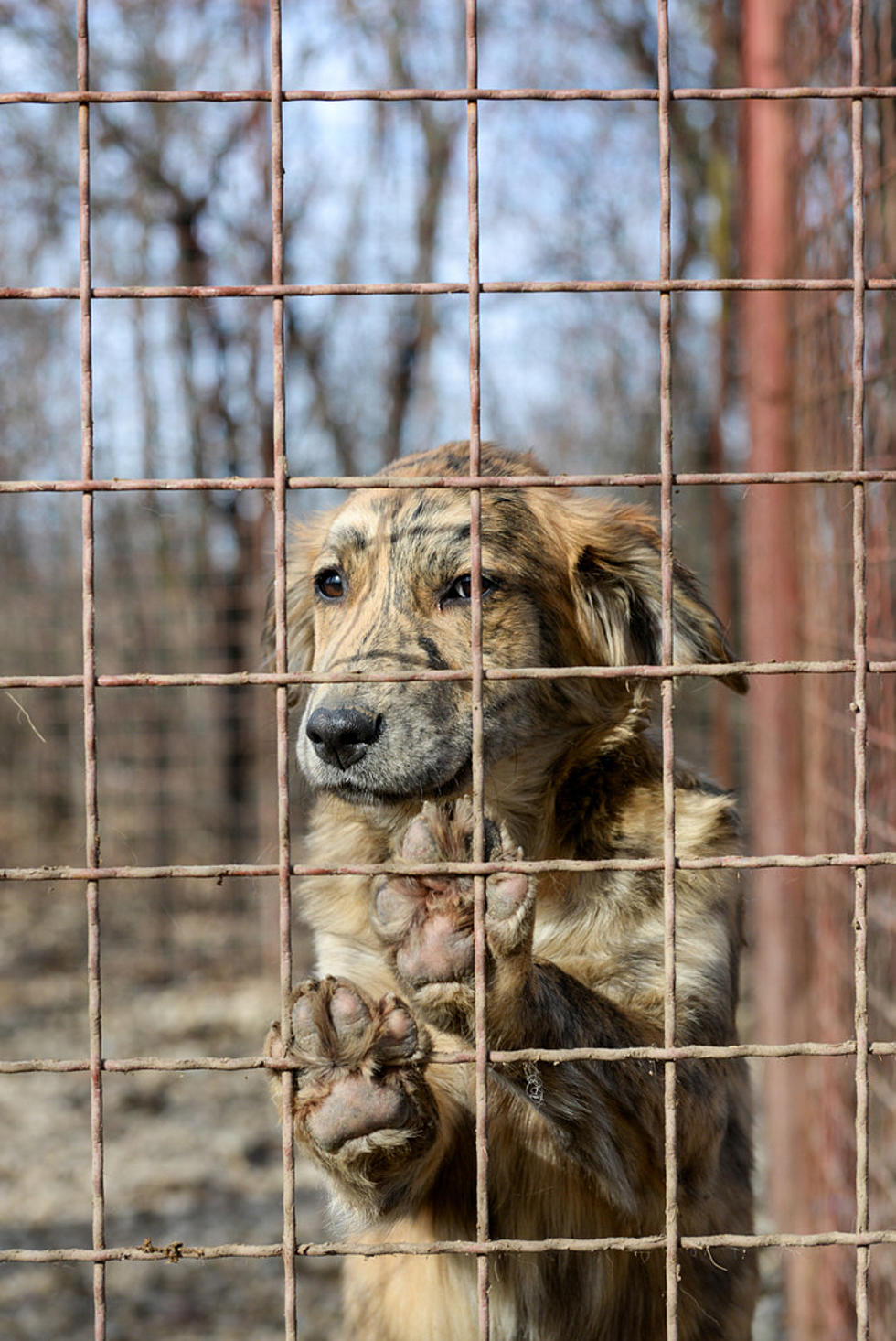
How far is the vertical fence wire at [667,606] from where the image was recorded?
182 cm

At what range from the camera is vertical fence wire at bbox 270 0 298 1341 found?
179cm

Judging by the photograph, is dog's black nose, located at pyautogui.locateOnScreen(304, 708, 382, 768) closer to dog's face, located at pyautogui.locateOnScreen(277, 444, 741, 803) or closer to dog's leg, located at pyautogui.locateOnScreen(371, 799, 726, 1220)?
dog's face, located at pyautogui.locateOnScreen(277, 444, 741, 803)

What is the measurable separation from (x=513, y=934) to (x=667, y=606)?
1.75 feet

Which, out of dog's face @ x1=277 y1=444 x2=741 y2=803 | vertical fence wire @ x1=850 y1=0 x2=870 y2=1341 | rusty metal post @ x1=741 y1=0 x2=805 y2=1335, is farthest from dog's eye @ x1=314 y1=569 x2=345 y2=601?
rusty metal post @ x1=741 y1=0 x2=805 y2=1335

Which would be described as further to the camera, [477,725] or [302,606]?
[302,606]

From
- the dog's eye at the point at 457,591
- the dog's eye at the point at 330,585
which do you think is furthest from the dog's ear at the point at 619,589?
the dog's eye at the point at 330,585

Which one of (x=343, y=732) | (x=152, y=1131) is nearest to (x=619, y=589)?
(x=343, y=732)

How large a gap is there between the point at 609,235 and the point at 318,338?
1.91m

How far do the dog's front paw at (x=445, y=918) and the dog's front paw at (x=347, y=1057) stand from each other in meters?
0.11

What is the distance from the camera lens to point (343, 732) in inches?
96.1

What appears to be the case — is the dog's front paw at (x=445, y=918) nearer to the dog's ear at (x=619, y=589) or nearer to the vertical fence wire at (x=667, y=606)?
the vertical fence wire at (x=667, y=606)

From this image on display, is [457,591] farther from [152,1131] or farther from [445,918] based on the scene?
[152,1131]

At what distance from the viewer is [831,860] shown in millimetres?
1824

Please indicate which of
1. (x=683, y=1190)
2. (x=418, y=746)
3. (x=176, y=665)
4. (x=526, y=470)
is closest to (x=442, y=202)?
(x=176, y=665)
